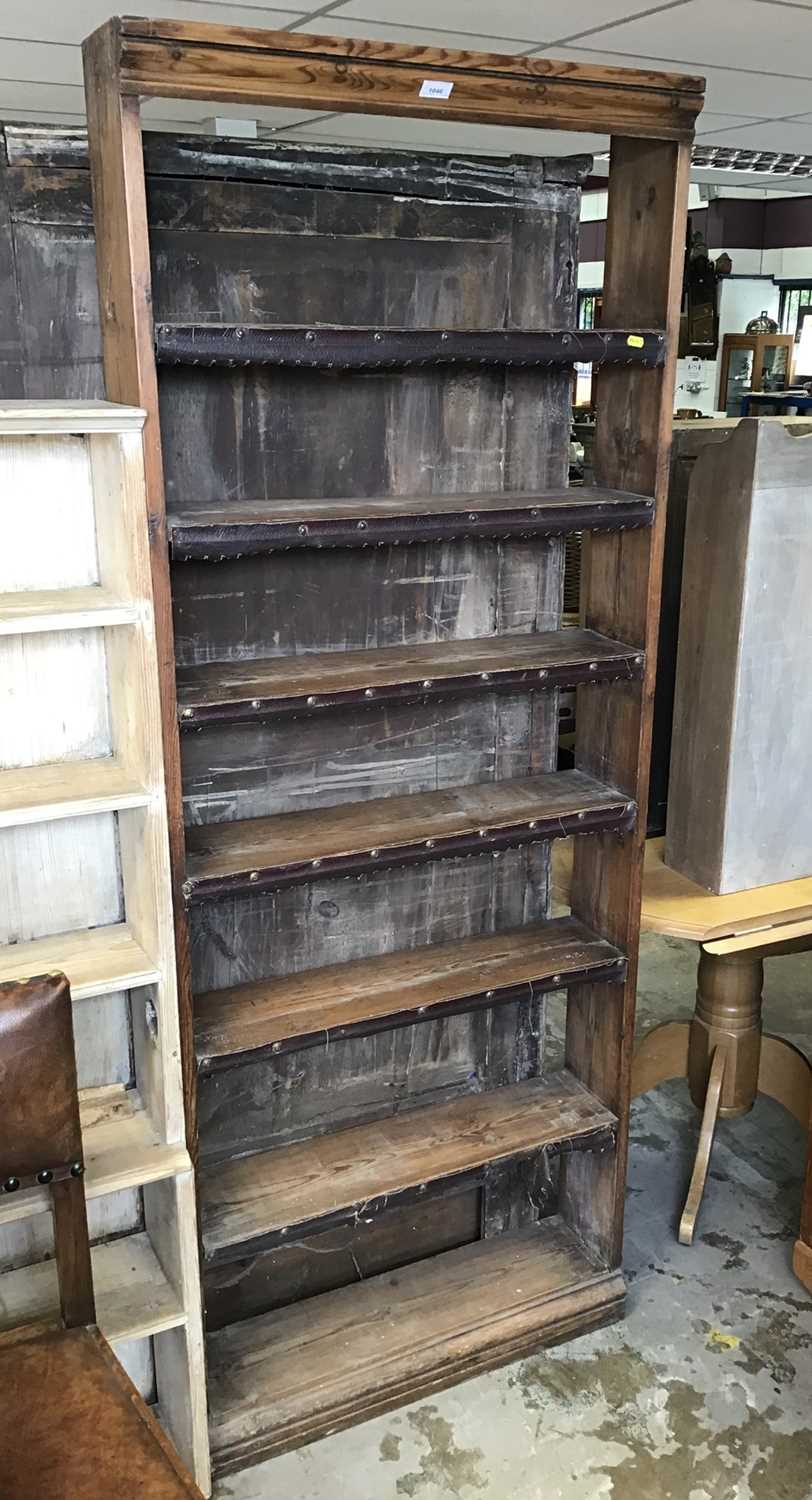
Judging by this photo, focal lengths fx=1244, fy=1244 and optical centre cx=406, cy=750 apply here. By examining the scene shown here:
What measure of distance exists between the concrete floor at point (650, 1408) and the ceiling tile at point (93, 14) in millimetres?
3777

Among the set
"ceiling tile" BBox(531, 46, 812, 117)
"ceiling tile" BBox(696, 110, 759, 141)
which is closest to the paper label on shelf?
"ceiling tile" BBox(531, 46, 812, 117)

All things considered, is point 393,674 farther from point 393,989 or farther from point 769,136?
point 769,136

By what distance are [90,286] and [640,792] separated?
45.7 inches

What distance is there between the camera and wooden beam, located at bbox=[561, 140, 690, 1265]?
1.90m

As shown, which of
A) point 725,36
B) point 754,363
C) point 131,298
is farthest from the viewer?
point 754,363

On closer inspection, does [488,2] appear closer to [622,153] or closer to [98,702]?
[622,153]

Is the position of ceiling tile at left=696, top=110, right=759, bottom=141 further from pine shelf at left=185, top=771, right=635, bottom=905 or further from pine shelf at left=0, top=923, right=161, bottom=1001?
pine shelf at left=0, top=923, right=161, bottom=1001

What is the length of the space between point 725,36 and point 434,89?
3355 mm

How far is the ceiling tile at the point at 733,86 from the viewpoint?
4727 millimetres

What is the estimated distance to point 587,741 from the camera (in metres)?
2.22

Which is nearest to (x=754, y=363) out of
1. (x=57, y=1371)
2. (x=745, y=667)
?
(x=745, y=667)

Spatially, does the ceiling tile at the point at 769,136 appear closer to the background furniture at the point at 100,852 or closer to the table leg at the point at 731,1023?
the table leg at the point at 731,1023

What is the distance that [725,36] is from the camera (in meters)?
4.36

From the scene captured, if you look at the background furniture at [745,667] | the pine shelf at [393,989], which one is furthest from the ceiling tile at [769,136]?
the pine shelf at [393,989]
